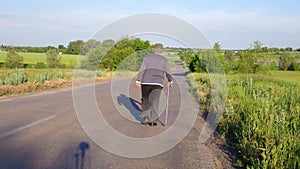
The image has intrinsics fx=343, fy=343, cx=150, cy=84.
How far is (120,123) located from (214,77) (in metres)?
10.5

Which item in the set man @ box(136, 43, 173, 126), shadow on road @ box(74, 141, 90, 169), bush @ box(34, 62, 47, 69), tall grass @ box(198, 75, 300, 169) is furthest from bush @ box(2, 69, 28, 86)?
bush @ box(34, 62, 47, 69)

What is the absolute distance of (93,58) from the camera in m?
36.0

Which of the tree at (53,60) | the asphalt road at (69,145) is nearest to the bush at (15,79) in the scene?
the asphalt road at (69,145)

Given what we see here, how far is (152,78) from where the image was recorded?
9.45 meters

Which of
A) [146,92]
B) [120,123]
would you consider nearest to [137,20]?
[146,92]

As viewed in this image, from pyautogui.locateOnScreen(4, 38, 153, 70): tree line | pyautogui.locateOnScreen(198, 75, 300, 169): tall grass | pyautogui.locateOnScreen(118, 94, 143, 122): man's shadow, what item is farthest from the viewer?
pyautogui.locateOnScreen(4, 38, 153, 70): tree line

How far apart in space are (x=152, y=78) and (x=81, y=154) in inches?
146

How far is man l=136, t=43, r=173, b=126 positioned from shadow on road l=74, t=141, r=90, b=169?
2661 mm

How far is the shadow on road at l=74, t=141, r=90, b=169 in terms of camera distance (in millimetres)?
5557

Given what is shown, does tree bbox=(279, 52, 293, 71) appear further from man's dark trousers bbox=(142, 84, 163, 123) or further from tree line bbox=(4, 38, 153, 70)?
man's dark trousers bbox=(142, 84, 163, 123)

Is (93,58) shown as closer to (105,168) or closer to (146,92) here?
(146,92)

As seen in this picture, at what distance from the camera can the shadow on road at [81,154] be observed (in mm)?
5557

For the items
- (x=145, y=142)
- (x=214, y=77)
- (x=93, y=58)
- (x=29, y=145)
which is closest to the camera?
(x=29, y=145)

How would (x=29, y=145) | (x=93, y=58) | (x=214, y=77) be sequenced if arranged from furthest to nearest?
(x=93, y=58) < (x=214, y=77) < (x=29, y=145)
